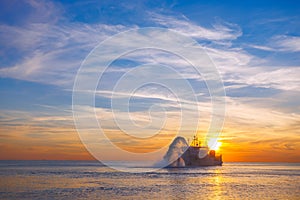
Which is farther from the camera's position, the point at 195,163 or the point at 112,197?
the point at 195,163

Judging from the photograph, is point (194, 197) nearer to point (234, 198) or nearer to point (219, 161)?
point (234, 198)

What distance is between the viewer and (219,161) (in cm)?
17750

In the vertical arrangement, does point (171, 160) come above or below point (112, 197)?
above

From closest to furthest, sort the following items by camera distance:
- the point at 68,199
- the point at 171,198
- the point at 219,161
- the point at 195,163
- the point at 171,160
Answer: the point at 68,199 < the point at 171,198 < the point at 171,160 < the point at 195,163 < the point at 219,161

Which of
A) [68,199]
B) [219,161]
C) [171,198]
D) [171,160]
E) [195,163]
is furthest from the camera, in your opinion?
[219,161]

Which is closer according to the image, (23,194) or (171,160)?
(23,194)

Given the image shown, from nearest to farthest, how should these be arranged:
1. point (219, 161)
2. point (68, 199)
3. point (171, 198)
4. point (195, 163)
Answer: point (68, 199)
point (171, 198)
point (195, 163)
point (219, 161)

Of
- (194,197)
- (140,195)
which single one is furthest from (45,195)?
(194,197)

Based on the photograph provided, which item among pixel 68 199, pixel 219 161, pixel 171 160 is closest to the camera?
pixel 68 199

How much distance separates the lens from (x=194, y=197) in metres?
45.5

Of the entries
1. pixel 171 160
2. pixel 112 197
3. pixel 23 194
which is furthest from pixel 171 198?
pixel 171 160

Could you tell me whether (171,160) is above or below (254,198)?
above

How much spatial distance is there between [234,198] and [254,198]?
257 cm

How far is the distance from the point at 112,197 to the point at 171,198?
701cm
